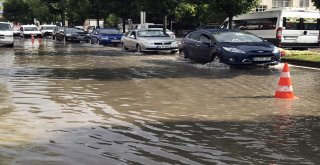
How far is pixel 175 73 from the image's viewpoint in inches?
566

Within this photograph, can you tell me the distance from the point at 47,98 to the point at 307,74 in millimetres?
8474

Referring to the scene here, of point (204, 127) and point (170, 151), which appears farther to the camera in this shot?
point (204, 127)

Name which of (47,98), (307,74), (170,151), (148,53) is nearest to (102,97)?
(47,98)

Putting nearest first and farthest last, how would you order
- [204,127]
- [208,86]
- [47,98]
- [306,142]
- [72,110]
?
1. [306,142]
2. [204,127]
3. [72,110]
4. [47,98]
5. [208,86]

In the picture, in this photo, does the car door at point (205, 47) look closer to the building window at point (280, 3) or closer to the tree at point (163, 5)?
the tree at point (163, 5)

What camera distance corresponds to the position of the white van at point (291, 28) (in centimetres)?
2408

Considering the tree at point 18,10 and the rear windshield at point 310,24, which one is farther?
the tree at point 18,10

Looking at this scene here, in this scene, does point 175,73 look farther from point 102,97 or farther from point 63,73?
point 102,97

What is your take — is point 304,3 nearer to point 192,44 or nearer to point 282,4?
point 282,4

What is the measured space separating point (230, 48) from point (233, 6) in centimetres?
993

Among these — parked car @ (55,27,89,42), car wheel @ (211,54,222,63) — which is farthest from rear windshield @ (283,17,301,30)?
parked car @ (55,27,89,42)

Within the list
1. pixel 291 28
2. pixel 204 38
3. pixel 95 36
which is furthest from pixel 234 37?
pixel 95 36

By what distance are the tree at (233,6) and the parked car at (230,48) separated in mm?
7136

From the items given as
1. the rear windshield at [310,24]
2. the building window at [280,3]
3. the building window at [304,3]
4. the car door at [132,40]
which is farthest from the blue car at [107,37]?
the building window at [304,3]
